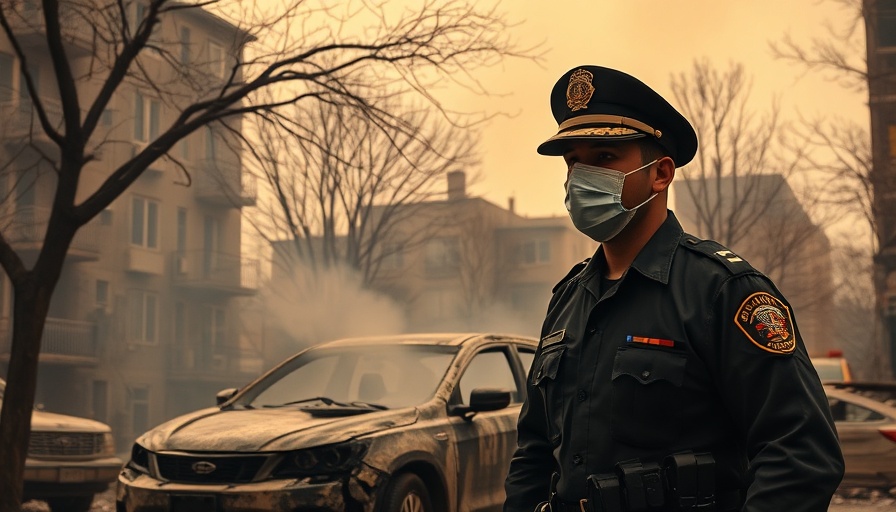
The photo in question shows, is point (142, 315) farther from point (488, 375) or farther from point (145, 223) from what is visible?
point (488, 375)

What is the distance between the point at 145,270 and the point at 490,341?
31.2 m

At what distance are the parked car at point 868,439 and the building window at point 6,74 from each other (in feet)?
82.6

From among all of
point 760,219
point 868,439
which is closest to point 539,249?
point 760,219

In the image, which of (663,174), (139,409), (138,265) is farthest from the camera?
(139,409)

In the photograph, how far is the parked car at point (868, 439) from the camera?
13008mm

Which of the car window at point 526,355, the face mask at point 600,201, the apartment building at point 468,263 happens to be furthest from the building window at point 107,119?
the face mask at point 600,201

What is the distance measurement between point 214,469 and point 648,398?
495 centimetres

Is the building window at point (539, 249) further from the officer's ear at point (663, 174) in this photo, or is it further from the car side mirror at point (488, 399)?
the officer's ear at point (663, 174)

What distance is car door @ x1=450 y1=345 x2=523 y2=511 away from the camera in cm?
812

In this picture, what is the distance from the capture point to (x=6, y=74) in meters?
32.7

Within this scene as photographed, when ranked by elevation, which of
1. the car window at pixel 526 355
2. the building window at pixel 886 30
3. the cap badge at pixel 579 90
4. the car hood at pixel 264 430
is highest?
the building window at pixel 886 30

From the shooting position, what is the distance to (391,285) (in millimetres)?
44469

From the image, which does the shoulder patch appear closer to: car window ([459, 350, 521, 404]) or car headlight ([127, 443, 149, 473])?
car headlight ([127, 443, 149, 473])

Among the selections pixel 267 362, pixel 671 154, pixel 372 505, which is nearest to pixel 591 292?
pixel 671 154
